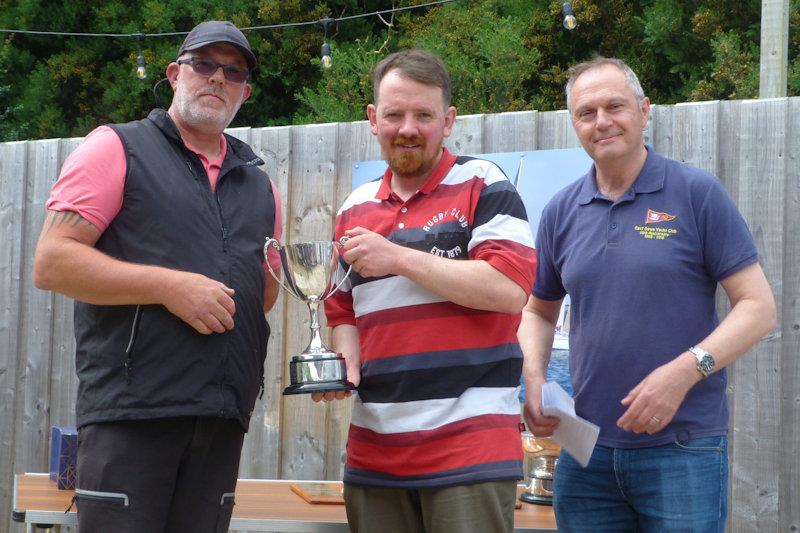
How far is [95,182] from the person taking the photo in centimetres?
259

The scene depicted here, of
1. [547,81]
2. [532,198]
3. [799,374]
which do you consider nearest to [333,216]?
[532,198]

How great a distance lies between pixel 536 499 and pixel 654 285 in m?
1.29

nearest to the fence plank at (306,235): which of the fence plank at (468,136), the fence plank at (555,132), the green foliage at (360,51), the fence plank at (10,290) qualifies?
the fence plank at (468,136)

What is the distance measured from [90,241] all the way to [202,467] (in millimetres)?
695

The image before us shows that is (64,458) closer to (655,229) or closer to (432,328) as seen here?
(432,328)

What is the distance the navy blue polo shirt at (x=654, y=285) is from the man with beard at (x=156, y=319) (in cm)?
98

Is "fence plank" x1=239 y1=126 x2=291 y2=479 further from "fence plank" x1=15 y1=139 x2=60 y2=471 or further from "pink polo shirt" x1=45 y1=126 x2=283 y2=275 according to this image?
"pink polo shirt" x1=45 y1=126 x2=283 y2=275

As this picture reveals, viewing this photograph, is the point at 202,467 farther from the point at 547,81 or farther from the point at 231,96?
the point at 547,81

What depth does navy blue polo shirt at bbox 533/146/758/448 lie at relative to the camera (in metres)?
2.59

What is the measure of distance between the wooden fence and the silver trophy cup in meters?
1.97

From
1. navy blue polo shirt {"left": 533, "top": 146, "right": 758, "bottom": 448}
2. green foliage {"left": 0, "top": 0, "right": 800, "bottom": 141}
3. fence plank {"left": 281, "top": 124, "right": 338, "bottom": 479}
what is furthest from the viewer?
green foliage {"left": 0, "top": 0, "right": 800, "bottom": 141}

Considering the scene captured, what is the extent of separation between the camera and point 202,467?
8.74ft

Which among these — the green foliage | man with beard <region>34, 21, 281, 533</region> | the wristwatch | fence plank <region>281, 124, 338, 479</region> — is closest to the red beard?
man with beard <region>34, 21, 281, 533</region>

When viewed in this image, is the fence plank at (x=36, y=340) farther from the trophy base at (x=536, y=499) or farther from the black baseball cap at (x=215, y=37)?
the trophy base at (x=536, y=499)
